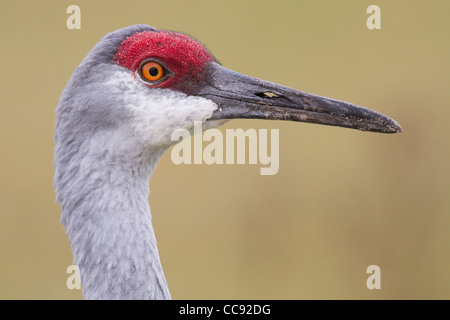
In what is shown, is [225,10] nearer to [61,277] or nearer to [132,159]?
[61,277]

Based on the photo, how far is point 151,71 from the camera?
3.40 m

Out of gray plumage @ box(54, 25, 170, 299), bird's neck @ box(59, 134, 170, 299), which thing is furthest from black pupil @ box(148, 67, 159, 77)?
bird's neck @ box(59, 134, 170, 299)

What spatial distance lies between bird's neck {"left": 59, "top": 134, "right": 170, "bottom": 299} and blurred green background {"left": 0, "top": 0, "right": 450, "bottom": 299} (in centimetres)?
391

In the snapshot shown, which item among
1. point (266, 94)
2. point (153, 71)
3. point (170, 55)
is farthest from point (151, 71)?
point (266, 94)

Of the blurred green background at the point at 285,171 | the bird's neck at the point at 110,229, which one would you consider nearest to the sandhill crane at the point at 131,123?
the bird's neck at the point at 110,229

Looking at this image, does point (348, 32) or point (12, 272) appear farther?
point (348, 32)

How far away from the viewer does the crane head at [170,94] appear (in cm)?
329

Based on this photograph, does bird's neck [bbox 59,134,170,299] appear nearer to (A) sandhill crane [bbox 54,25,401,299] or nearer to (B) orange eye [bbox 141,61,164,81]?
(A) sandhill crane [bbox 54,25,401,299]

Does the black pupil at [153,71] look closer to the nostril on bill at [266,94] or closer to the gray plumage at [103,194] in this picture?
the gray plumage at [103,194]

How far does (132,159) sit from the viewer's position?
3.31m

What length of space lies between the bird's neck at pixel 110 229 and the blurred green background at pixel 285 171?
3.91 meters

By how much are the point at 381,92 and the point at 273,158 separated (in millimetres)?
1880

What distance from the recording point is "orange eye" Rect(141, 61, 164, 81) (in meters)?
3.39

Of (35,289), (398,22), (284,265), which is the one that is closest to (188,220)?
(284,265)
